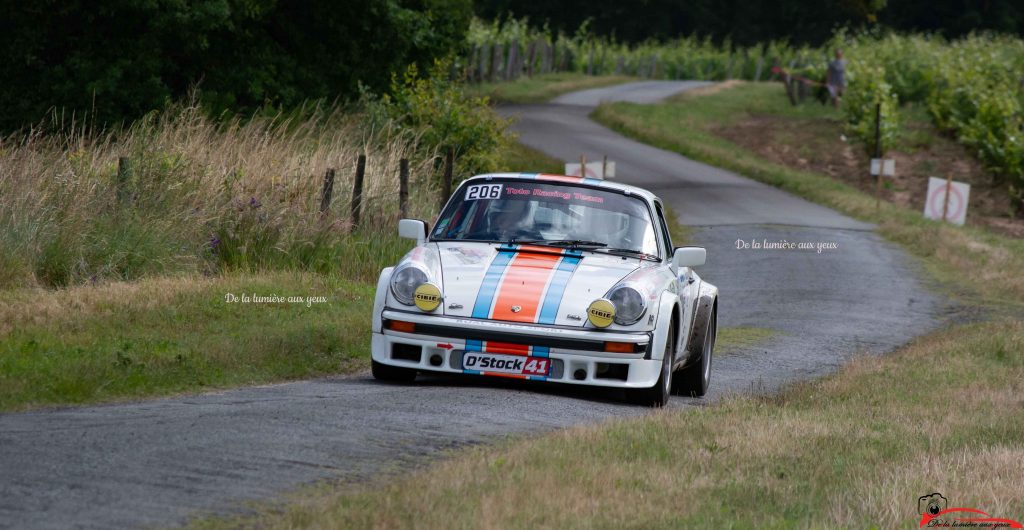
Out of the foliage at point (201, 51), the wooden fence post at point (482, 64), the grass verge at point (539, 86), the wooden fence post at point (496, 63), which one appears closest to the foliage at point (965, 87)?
the grass verge at point (539, 86)

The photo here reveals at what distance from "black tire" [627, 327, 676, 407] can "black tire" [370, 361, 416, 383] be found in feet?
5.11

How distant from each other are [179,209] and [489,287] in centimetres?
735

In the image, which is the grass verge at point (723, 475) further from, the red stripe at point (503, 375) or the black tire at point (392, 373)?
the black tire at point (392, 373)

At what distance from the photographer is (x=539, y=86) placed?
61.8 m

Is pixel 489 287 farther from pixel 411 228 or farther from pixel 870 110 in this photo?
pixel 870 110

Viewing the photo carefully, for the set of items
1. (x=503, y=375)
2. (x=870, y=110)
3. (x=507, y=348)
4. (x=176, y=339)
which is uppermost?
(x=507, y=348)

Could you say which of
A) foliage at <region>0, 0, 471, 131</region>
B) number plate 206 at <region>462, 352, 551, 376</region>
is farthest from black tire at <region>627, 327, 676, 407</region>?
foliage at <region>0, 0, 471, 131</region>

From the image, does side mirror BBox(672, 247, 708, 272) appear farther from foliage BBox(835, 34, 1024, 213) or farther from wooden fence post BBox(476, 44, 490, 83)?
wooden fence post BBox(476, 44, 490, 83)

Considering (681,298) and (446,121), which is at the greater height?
(681,298)

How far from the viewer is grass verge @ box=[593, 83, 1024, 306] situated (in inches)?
1027

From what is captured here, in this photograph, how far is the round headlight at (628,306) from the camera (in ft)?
32.2

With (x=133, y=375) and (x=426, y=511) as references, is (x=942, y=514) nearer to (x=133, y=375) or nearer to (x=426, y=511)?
(x=426, y=511)

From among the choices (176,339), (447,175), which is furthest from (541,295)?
(447,175)

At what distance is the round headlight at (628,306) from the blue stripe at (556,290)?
0.35 metres
